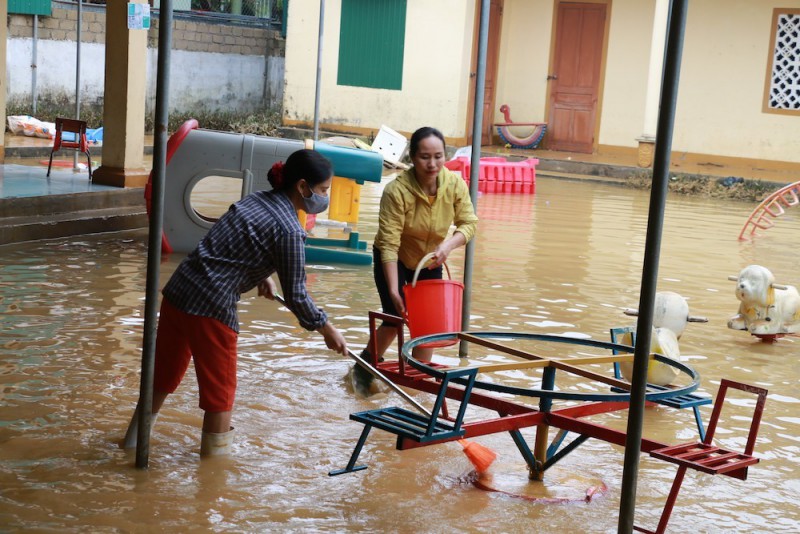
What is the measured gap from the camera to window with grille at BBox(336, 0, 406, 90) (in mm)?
20922

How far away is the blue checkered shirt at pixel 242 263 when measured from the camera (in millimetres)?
4266

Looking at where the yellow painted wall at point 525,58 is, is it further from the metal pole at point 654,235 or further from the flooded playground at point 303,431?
the metal pole at point 654,235

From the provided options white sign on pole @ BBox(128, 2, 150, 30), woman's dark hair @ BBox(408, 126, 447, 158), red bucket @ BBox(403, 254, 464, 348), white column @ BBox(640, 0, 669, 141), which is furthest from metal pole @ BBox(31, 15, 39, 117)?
red bucket @ BBox(403, 254, 464, 348)

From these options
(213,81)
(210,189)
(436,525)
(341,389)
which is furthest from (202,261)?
(213,81)

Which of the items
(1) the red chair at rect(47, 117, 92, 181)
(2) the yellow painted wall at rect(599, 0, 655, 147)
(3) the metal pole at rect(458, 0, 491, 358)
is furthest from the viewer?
(2) the yellow painted wall at rect(599, 0, 655, 147)

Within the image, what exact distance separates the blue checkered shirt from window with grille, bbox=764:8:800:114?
1736cm

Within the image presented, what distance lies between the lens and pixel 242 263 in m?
4.33

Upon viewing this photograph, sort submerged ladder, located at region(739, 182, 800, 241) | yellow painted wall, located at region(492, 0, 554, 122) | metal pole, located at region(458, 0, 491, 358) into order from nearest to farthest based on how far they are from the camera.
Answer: metal pole, located at region(458, 0, 491, 358), submerged ladder, located at region(739, 182, 800, 241), yellow painted wall, located at region(492, 0, 554, 122)

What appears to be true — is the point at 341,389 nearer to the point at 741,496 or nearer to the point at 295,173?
the point at 295,173

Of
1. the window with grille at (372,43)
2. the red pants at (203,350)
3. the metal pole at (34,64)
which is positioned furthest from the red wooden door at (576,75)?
the red pants at (203,350)

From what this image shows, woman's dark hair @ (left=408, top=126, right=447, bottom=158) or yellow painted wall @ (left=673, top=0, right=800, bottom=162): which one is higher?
yellow painted wall @ (left=673, top=0, right=800, bottom=162)

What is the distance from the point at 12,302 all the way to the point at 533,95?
16243 mm

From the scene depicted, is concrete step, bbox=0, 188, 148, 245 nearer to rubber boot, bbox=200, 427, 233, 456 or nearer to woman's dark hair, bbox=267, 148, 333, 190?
rubber boot, bbox=200, 427, 233, 456

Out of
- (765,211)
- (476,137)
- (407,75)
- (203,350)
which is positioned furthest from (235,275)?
(407,75)
